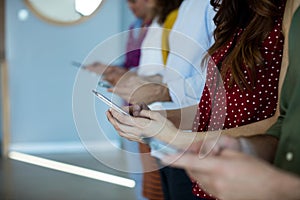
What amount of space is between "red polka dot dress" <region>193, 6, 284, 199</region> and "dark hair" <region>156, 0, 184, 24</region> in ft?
2.61

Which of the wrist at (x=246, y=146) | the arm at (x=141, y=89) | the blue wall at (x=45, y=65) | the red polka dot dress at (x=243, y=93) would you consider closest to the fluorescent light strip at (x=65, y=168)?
the blue wall at (x=45, y=65)

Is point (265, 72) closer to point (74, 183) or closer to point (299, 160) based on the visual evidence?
→ point (299, 160)

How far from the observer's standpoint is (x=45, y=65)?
3031 mm

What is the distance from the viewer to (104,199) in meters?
2.25

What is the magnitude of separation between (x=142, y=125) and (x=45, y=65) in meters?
2.60

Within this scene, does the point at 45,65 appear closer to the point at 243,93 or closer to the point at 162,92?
the point at 162,92

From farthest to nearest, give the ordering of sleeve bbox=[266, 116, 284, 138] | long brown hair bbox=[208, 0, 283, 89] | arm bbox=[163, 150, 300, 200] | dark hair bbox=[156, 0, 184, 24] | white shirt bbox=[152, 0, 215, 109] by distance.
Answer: dark hair bbox=[156, 0, 184, 24]
white shirt bbox=[152, 0, 215, 109]
long brown hair bbox=[208, 0, 283, 89]
sleeve bbox=[266, 116, 284, 138]
arm bbox=[163, 150, 300, 200]

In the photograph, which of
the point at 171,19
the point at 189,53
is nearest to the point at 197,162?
the point at 189,53

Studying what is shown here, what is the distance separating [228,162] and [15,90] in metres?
2.83

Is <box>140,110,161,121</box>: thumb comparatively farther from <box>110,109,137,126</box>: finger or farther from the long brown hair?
the long brown hair

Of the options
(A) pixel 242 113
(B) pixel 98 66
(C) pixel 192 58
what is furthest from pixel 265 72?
(B) pixel 98 66

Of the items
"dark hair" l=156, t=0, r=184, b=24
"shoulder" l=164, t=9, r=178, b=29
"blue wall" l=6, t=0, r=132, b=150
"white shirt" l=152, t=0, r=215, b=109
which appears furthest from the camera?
"blue wall" l=6, t=0, r=132, b=150

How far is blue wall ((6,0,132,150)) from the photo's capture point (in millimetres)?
2992

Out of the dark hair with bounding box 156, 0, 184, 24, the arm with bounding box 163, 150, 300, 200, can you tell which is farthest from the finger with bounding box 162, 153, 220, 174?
the dark hair with bounding box 156, 0, 184, 24
